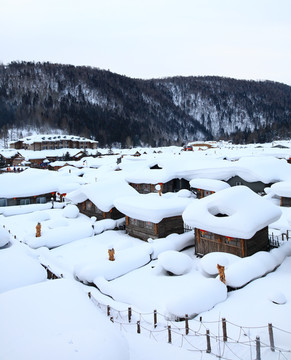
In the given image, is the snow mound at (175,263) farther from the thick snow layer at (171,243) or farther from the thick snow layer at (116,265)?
the thick snow layer at (171,243)

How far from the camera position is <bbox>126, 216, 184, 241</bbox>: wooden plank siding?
18.8 metres

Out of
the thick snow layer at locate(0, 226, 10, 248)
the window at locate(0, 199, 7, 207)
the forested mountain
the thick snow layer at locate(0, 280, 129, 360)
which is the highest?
the forested mountain

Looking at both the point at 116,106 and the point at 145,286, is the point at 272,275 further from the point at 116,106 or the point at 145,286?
the point at 116,106

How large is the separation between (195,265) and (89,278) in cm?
573

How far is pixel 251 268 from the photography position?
12375mm

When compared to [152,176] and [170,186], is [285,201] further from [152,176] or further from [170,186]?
[152,176]

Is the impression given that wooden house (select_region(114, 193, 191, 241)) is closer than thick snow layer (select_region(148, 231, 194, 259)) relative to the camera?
No

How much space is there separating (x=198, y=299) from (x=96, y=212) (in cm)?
1568

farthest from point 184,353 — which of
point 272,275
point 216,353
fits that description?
point 272,275

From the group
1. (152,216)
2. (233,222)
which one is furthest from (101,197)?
(233,222)

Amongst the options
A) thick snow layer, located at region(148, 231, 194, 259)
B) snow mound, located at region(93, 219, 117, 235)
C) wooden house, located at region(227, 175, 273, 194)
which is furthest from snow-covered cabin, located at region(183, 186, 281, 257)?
wooden house, located at region(227, 175, 273, 194)

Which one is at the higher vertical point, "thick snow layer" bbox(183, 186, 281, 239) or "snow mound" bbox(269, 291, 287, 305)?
"thick snow layer" bbox(183, 186, 281, 239)

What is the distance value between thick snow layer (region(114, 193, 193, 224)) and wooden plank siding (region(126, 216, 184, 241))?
2.19 feet

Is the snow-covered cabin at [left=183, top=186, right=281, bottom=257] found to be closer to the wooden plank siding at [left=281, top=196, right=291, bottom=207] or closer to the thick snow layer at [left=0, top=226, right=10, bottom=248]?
the wooden plank siding at [left=281, top=196, right=291, bottom=207]
